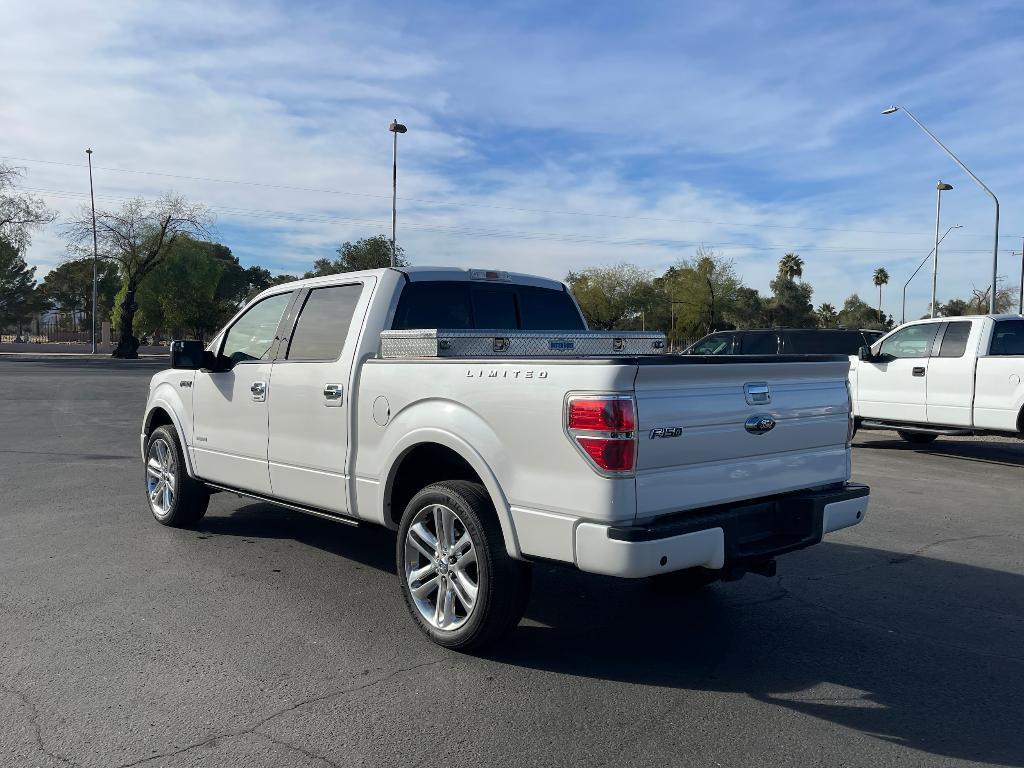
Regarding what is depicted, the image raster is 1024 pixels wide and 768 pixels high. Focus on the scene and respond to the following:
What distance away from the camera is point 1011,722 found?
3701mm

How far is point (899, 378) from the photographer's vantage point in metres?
12.2

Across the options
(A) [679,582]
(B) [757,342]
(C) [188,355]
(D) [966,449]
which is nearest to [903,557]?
(A) [679,582]

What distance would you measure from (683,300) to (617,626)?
64.1m

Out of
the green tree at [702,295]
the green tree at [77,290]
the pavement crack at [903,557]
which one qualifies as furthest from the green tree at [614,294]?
the pavement crack at [903,557]

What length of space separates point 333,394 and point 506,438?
1.55m

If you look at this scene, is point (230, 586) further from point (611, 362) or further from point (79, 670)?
point (611, 362)

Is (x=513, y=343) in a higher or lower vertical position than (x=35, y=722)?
higher

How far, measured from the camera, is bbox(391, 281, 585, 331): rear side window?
5504 millimetres

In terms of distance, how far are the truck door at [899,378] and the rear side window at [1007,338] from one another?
0.84 m

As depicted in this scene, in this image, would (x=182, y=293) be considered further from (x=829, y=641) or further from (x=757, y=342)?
(x=829, y=641)

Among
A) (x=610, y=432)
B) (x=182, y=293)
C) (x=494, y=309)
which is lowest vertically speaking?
(x=610, y=432)

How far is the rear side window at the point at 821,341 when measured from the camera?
16297 millimetres

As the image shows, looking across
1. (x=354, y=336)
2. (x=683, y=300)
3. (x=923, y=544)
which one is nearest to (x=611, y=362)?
(x=354, y=336)

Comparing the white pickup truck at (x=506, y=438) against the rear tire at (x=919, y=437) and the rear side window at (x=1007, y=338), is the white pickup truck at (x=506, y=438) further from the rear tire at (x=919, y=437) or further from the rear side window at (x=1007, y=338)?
the rear tire at (x=919, y=437)
